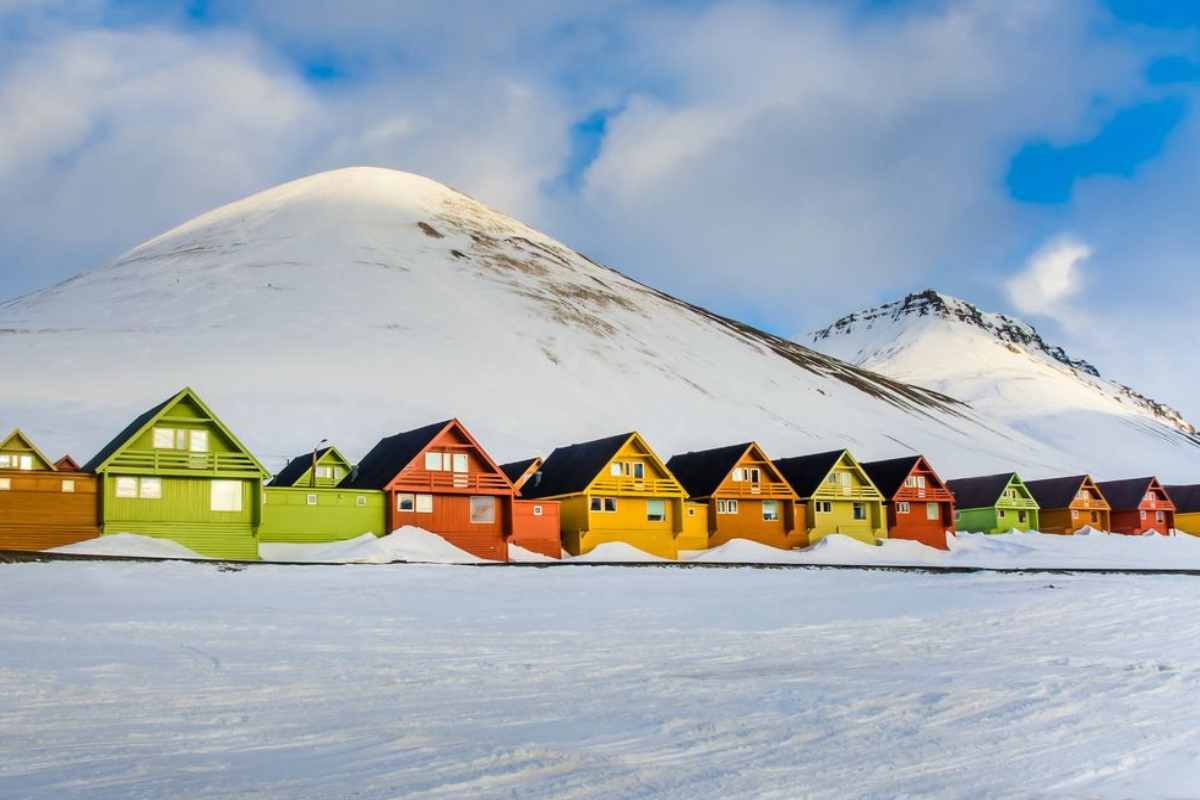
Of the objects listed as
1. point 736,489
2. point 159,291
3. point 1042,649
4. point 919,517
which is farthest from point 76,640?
point 159,291

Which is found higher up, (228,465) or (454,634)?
(228,465)

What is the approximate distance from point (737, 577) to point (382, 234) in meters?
153

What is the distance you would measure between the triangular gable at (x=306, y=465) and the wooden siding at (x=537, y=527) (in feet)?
53.1

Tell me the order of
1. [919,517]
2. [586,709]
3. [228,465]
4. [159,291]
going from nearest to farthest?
[586,709] < [228,465] < [919,517] < [159,291]

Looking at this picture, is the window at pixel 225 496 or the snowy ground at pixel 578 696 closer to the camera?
the snowy ground at pixel 578 696

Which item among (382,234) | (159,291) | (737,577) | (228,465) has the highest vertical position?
(382,234)

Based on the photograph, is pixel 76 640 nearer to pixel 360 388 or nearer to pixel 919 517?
pixel 919 517

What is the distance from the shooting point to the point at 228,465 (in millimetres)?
46875

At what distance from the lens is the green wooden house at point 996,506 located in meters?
85.5

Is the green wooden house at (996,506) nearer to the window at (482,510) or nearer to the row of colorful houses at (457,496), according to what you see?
the row of colorful houses at (457,496)

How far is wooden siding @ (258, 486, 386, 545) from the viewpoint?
48156 millimetres

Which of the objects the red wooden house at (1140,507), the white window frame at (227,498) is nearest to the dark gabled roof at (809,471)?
the white window frame at (227,498)

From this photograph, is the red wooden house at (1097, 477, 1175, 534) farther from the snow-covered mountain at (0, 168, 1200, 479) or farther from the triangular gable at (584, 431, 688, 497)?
the triangular gable at (584, 431, 688, 497)

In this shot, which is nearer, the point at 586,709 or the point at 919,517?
the point at 586,709
